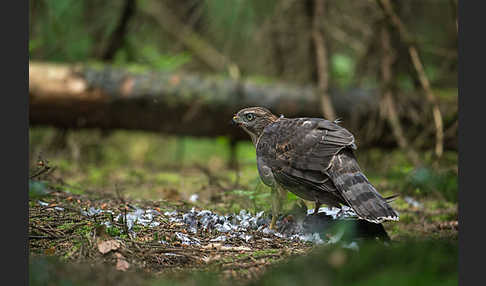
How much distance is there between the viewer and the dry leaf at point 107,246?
3.11 meters

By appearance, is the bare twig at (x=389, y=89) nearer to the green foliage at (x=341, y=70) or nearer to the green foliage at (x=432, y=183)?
the green foliage at (x=432, y=183)

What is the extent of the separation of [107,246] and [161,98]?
567 centimetres

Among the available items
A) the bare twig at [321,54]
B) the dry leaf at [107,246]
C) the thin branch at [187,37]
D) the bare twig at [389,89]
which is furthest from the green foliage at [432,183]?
the thin branch at [187,37]

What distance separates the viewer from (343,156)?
13.5 feet

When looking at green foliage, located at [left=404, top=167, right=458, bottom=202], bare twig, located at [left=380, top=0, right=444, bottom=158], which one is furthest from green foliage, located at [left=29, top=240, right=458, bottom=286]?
bare twig, located at [left=380, top=0, right=444, bottom=158]

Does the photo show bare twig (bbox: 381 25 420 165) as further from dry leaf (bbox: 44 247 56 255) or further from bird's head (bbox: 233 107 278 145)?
dry leaf (bbox: 44 247 56 255)

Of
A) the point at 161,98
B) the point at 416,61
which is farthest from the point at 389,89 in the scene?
the point at 161,98

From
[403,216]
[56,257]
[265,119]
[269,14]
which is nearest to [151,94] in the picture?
[269,14]

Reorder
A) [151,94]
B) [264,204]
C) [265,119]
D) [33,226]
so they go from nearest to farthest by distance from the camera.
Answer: [33,226] < [264,204] < [265,119] < [151,94]

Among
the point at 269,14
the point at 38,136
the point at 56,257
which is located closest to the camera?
the point at 56,257

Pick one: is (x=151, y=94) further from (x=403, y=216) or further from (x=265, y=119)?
(x=403, y=216)

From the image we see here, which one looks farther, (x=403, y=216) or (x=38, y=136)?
(x=38, y=136)

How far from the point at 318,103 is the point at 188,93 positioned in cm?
223

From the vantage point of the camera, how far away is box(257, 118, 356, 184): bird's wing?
407 cm
